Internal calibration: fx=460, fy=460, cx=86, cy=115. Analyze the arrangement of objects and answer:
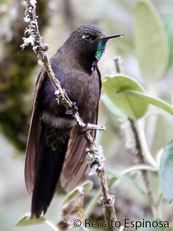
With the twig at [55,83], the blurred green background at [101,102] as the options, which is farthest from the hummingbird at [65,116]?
the twig at [55,83]

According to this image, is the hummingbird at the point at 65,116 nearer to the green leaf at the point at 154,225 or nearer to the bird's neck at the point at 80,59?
the bird's neck at the point at 80,59

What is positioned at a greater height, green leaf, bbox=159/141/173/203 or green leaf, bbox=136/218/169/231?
green leaf, bbox=159/141/173/203

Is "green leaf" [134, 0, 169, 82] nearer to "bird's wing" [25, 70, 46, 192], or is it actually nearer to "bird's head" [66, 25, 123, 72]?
"bird's head" [66, 25, 123, 72]

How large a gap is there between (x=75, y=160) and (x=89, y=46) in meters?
0.78

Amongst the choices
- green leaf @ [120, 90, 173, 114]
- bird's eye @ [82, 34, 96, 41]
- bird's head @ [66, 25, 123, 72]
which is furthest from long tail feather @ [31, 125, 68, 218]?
green leaf @ [120, 90, 173, 114]

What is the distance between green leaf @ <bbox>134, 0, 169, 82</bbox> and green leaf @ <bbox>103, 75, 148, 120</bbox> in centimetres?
50

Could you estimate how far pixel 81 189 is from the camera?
2359 millimetres

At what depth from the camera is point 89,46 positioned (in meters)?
3.12

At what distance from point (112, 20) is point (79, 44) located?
1752mm

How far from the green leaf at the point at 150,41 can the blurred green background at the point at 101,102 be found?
0.02 metres

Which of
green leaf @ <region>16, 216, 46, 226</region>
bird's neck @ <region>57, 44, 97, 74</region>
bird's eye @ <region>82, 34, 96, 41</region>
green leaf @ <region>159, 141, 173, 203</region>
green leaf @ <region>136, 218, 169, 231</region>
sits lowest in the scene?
green leaf @ <region>136, 218, 169, 231</region>

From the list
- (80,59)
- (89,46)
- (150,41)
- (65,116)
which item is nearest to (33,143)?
(65,116)

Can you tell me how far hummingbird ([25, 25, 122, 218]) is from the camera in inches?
118

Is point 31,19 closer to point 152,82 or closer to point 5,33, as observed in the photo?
point 152,82
